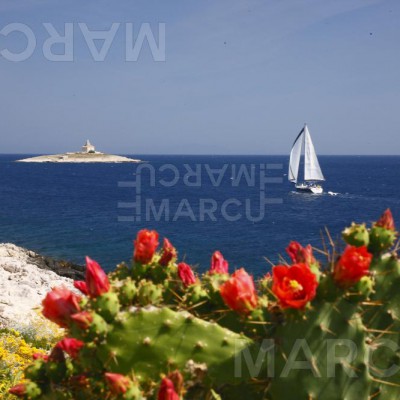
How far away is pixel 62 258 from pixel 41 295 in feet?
42.5

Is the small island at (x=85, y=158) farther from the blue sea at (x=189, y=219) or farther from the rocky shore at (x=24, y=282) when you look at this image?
the rocky shore at (x=24, y=282)

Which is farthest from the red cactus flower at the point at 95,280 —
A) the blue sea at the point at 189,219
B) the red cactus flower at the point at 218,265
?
the blue sea at the point at 189,219

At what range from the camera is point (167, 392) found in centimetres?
168

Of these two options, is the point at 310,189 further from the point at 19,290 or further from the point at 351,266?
the point at 351,266

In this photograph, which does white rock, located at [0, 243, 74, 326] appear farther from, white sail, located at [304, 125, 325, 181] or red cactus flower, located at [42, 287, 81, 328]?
white sail, located at [304, 125, 325, 181]

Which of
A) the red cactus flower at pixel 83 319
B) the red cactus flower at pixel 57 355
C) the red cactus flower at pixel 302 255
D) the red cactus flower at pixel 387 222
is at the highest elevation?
the red cactus flower at pixel 387 222

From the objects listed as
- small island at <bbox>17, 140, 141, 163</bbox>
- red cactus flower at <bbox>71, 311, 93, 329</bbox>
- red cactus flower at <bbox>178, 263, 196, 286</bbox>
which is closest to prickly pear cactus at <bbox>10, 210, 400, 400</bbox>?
red cactus flower at <bbox>71, 311, 93, 329</bbox>

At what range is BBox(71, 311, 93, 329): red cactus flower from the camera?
5.99ft

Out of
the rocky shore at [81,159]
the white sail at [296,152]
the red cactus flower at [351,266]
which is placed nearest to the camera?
the red cactus flower at [351,266]

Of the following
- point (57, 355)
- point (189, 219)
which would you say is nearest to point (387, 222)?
point (57, 355)

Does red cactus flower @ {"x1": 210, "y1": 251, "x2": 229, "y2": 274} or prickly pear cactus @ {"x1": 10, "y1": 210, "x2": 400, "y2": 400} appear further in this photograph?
red cactus flower @ {"x1": 210, "y1": 251, "x2": 229, "y2": 274}

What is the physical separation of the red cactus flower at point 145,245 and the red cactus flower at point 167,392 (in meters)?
0.70

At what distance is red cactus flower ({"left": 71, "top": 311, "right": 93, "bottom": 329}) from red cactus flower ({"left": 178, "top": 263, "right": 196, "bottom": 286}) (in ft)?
1.96

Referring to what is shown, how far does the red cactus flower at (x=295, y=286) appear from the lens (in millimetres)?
1854
